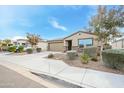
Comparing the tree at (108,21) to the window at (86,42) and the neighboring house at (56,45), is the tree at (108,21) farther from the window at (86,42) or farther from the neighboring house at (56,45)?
the neighboring house at (56,45)

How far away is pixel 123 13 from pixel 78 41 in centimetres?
842

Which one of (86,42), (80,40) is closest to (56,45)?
(80,40)

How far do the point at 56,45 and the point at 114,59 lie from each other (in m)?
16.2

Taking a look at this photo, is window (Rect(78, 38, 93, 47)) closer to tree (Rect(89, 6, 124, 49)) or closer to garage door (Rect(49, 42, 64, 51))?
garage door (Rect(49, 42, 64, 51))

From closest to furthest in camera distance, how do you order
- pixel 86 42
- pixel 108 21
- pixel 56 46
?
pixel 108 21 → pixel 86 42 → pixel 56 46

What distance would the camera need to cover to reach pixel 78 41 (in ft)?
54.1

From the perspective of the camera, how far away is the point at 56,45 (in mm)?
22062

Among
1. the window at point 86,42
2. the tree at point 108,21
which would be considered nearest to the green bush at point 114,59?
the tree at point 108,21

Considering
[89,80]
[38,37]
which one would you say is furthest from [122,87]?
[38,37]

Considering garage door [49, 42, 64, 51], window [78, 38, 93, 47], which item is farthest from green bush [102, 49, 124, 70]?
garage door [49, 42, 64, 51]

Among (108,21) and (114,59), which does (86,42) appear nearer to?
(108,21)

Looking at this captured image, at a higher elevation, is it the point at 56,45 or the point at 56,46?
the point at 56,45

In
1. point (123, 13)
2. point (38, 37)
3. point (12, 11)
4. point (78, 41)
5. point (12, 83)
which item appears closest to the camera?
point (12, 83)
